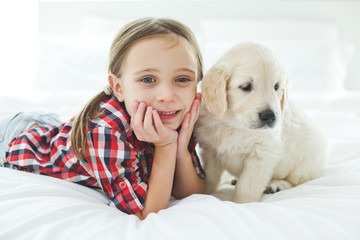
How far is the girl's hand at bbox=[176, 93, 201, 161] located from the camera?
53.0 inches

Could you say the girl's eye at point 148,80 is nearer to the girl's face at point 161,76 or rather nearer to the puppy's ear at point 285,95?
the girl's face at point 161,76

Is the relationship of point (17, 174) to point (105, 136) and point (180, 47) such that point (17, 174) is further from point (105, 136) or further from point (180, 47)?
point (180, 47)

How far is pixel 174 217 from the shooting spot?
0.97 meters

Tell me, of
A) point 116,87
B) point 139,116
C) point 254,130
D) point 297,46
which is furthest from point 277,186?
point 297,46

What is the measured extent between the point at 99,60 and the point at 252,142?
3012 millimetres

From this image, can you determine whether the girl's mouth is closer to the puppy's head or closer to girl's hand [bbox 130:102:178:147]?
girl's hand [bbox 130:102:178:147]

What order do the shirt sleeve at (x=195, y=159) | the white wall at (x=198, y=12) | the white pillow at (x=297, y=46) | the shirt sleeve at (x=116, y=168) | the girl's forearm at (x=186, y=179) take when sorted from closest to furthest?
the shirt sleeve at (x=116, y=168), the girl's forearm at (x=186, y=179), the shirt sleeve at (x=195, y=159), the white pillow at (x=297, y=46), the white wall at (x=198, y=12)

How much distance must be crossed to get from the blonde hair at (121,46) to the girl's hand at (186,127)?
23 cm

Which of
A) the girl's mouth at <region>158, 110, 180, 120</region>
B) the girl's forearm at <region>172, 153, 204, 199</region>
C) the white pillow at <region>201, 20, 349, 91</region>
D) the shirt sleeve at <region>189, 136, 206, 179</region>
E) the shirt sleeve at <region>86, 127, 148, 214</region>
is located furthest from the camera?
the white pillow at <region>201, 20, 349, 91</region>

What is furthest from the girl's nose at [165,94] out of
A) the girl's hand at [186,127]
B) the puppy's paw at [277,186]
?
the puppy's paw at [277,186]

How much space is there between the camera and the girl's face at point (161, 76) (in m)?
1.20

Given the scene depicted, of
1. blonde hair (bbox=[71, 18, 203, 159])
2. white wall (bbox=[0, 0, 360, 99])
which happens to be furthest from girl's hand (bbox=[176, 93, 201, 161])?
white wall (bbox=[0, 0, 360, 99])

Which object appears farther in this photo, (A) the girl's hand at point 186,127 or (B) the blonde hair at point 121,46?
(A) the girl's hand at point 186,127

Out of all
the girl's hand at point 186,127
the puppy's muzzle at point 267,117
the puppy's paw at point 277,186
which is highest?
the puppy's muzzle at point 267,117
